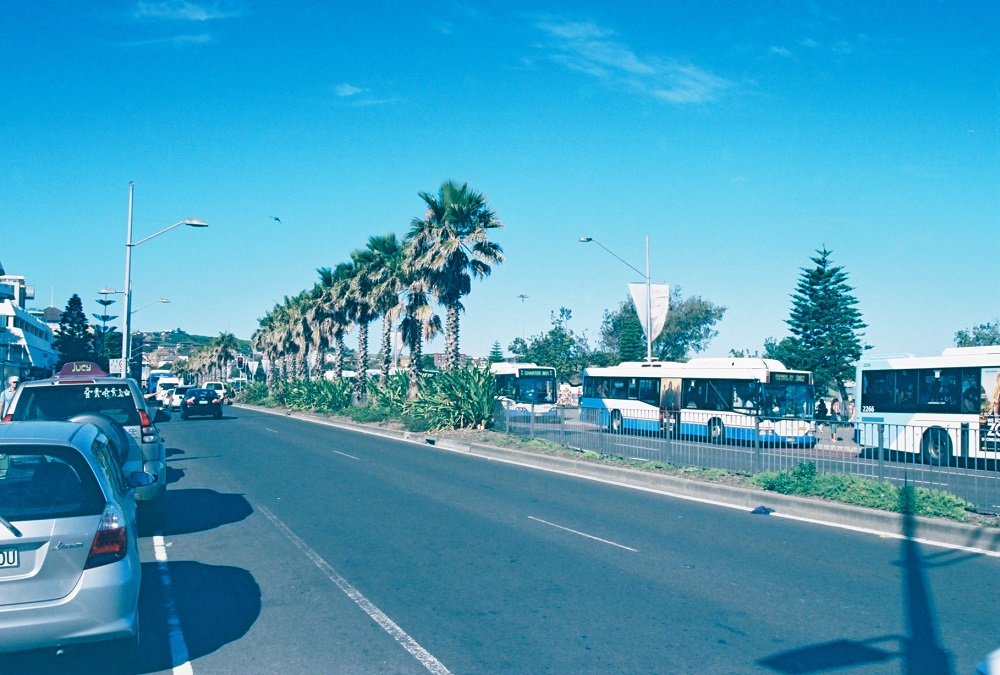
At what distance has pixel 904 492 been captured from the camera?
37.8 feet

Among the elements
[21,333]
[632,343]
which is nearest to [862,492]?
[632,343]

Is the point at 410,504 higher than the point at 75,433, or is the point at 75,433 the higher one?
the point at 75,433

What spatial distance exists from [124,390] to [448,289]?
19.0m

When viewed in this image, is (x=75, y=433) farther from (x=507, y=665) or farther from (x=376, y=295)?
(x=376, y=295)

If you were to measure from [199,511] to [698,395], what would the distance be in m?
19.9

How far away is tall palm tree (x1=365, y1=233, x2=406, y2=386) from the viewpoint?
35.1 meters

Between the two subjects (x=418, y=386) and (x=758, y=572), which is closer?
(x=758, y=572)

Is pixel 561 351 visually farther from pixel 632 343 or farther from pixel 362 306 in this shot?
pixel 362 306

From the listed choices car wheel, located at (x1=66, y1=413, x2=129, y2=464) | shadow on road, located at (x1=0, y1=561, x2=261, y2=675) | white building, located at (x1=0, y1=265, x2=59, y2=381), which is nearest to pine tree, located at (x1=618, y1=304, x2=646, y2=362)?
white building, located at (x1=0, y1=265, x2=59, y2=381)

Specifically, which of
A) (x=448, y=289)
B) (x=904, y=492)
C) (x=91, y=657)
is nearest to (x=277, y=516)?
(x=91, y=657)

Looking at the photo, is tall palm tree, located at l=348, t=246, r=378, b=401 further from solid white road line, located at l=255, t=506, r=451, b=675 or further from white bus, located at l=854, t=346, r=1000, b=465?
solid white road line, located at l=255, t=506, r=451, b=675

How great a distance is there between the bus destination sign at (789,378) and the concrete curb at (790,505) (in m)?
10.2

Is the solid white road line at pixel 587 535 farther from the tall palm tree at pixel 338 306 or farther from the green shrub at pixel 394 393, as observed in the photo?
the tall palm tree at pixel 338 306

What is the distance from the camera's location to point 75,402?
36.6 feet
